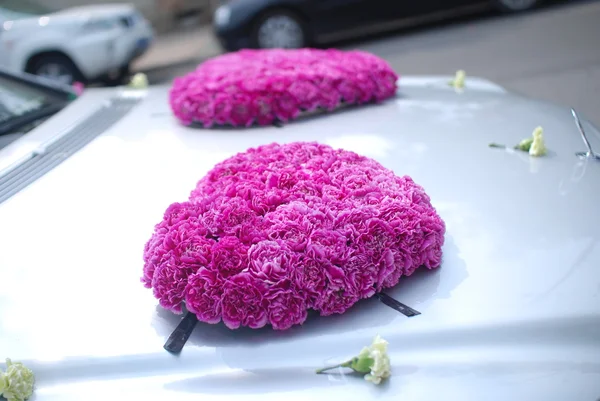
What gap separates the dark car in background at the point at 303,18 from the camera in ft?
28.3

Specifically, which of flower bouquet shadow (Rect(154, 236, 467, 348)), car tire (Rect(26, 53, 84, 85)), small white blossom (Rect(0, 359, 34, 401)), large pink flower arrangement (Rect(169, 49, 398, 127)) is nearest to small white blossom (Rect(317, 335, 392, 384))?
flower bouquet shadow (Rect(154, 236, 467, 348))

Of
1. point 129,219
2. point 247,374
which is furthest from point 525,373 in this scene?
point 129,219

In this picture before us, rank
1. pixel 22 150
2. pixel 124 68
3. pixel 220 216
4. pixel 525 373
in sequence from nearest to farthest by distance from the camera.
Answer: pixel 525 373, pixel 220 216, pixel 22 150, pixel 124 68

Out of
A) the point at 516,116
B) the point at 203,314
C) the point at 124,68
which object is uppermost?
the point at 203,314

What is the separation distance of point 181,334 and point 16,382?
1.09ft

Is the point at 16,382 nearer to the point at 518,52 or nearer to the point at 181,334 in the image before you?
the point at 181,334

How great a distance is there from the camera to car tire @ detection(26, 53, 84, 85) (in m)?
7.76

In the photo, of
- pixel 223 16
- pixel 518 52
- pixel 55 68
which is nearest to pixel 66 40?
pixel 55 68

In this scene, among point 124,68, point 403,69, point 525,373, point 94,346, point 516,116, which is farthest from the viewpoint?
point 124,68

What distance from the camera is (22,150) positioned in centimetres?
229

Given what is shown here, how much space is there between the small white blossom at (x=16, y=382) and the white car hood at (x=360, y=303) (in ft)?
0.11

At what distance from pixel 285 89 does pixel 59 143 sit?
906 millimetres

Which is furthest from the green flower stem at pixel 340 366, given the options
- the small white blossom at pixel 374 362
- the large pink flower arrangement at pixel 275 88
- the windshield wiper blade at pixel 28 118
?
the windshield wiper blade at pixel 28 118

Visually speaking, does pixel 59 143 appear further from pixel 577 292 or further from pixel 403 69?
pixel 403 69
